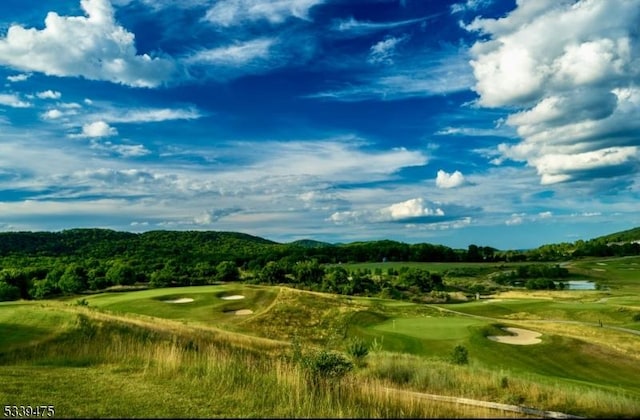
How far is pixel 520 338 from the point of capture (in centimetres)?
3619

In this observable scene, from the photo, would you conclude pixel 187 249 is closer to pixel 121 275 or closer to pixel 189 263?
pixel 189 263

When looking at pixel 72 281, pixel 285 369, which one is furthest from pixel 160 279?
pixel 285 369

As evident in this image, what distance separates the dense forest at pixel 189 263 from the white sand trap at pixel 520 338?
46.7 meters

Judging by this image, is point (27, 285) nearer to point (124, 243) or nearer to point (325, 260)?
point (124, 243)

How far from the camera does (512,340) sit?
35312mm

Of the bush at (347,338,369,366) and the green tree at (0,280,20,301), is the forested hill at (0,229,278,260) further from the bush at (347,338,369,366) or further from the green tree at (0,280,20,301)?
the bush at (347,338,369,366)

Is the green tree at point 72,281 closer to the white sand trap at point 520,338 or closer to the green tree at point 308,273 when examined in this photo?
the green tree at point 308,273

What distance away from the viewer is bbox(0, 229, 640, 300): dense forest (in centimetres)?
8088

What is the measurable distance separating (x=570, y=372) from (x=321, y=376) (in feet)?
77.0

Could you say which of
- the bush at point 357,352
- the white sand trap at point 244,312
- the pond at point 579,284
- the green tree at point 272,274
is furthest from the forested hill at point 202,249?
the bush at point 357,352

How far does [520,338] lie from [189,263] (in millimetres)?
81506

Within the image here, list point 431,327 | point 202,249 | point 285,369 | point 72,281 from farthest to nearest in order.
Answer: point 202,249
point 72,281
point 431,327
point 285,369

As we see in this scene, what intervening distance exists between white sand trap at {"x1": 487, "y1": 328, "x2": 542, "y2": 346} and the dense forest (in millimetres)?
46690

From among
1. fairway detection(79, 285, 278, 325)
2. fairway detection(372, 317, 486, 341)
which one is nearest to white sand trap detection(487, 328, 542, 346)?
fairway detection(372, 317, 486, 341)
